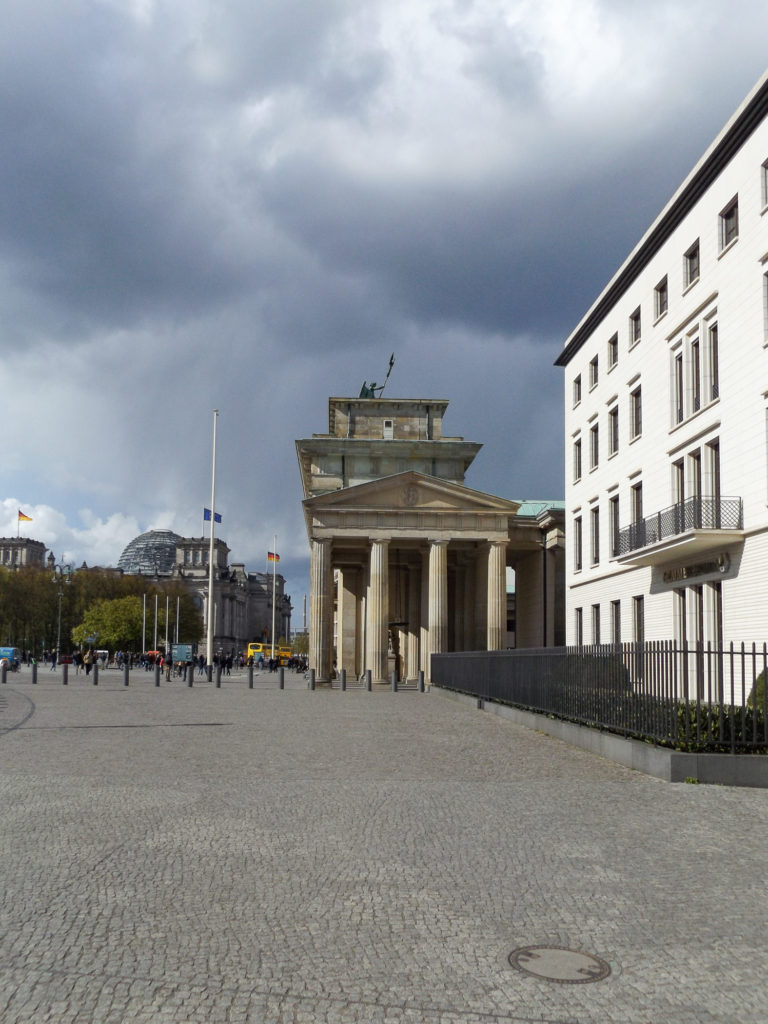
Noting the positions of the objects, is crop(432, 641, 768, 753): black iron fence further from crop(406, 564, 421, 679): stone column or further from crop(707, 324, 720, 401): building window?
crop(406, 564, 421, 679): stone column

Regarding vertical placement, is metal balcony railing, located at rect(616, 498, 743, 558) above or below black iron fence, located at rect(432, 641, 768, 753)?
above

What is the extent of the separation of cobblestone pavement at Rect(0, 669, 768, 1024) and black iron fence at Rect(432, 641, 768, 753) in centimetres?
104

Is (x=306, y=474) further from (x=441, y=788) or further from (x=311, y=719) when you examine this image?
(x=441, y=788)

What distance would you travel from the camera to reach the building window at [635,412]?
119 ft

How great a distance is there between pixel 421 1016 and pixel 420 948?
101 centimetres

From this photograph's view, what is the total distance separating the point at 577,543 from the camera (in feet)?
147

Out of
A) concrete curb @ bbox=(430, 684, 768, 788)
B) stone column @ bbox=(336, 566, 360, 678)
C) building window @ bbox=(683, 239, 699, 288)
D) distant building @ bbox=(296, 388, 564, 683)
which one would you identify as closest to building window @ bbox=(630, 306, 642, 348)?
building window @ bbox=(683, 239, 699, 288)

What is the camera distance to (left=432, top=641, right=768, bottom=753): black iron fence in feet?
44.6

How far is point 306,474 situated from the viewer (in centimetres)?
7100

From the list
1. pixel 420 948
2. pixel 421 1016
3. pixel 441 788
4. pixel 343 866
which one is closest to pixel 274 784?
pixel 441 788

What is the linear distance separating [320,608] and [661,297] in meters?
29.6

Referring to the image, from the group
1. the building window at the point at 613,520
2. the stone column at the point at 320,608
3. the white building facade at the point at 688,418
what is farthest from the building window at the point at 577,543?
the stone column at the point at 320,608

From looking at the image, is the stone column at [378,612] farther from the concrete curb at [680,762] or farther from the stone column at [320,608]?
the concrete curb at [680,762]

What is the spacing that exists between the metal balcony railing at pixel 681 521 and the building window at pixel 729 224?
23.6 feet
